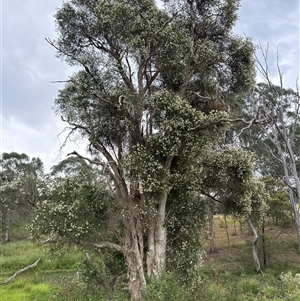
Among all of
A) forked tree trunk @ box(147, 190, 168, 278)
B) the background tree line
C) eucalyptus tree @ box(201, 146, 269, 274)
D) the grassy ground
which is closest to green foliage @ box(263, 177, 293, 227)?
the grassy ground

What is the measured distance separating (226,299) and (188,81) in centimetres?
801

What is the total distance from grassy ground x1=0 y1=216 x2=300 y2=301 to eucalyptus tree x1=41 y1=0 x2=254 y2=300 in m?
2.17

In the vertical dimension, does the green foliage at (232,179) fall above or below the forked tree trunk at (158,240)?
above

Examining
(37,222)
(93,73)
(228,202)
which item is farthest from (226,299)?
(93,73)

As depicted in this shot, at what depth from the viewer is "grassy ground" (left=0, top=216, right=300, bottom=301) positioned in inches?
425

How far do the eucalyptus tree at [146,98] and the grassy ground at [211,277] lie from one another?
2166 millimetres

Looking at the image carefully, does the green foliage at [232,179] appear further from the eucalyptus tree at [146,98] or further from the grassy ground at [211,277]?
the grassy ground at [211,277]

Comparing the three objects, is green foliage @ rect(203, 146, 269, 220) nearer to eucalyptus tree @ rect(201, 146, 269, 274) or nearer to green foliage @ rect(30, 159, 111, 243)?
eucalyptus tree @ rect(201, 146, 269, 274)

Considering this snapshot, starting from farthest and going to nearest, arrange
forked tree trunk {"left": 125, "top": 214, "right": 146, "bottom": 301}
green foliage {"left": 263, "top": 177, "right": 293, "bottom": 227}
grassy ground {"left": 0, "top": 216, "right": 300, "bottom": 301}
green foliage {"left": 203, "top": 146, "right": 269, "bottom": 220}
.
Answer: green foliage {"left": 263, "top": 177, "right": 293, "bottom": 227} < green foliage {"left": 203, "top": 146, "right": 269, "bottom": 220} < forked tree trunk {"left": 125, "top": 214, "right": 146, "bottom": 301} < grassy ground {"left": 0, "top": 216, "right": 300, "bottom": 301}

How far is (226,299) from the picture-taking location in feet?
34.5

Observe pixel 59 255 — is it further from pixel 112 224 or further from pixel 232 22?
pixel 232 22

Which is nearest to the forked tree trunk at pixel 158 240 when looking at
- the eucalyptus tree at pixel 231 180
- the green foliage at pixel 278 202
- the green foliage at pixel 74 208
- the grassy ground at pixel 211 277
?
the grassy ground at pixel 211 277

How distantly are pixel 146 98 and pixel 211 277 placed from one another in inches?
317

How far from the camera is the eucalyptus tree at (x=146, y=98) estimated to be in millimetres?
12055
